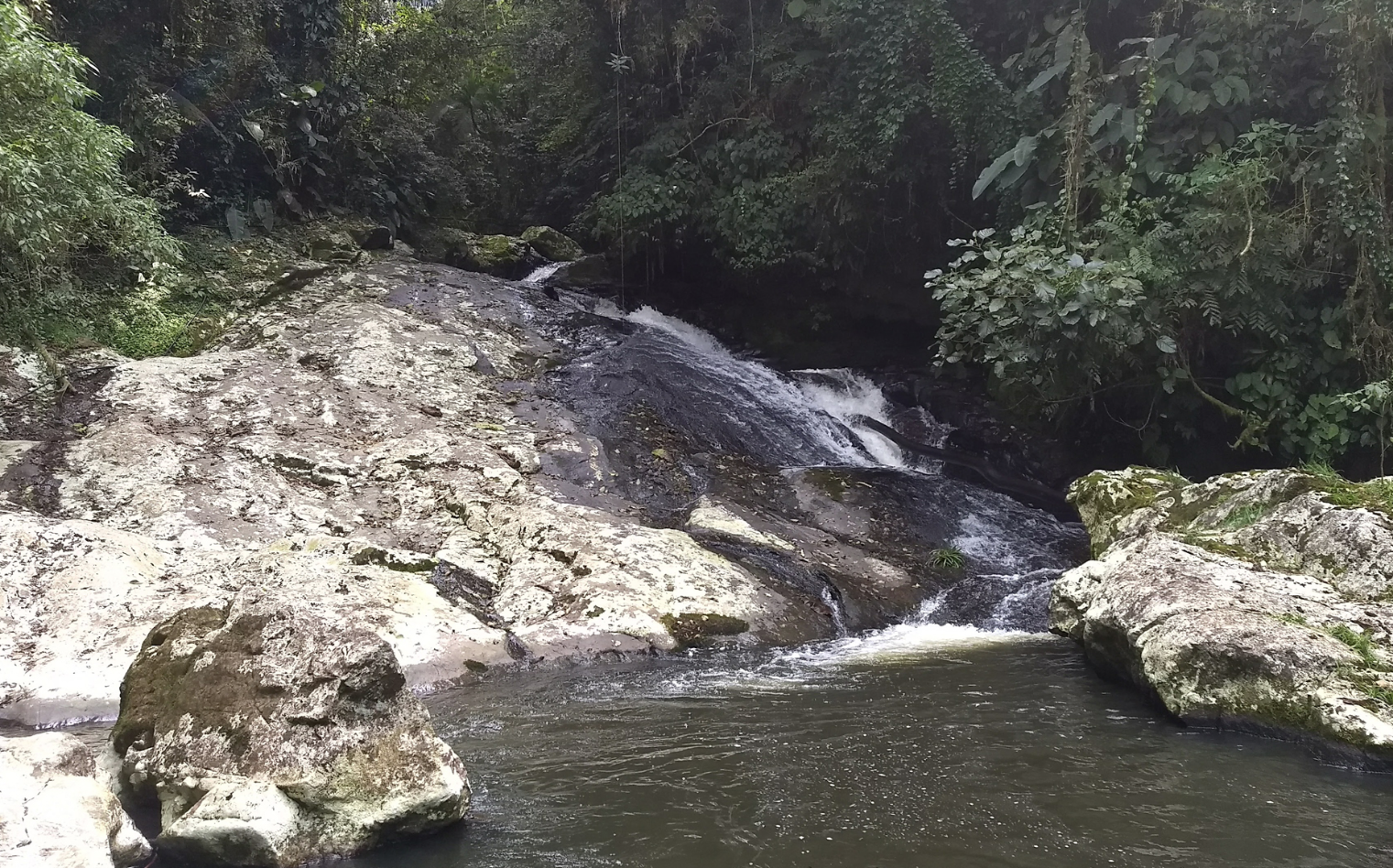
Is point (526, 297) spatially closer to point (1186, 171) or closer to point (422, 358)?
point (422, 358)

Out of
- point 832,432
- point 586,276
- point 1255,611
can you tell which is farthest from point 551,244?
point 1255,611

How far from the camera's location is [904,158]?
13.2 m

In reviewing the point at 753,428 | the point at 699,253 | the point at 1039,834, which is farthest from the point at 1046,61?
the point at 1039,834

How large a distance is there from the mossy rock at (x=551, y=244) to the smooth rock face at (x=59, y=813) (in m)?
16.1

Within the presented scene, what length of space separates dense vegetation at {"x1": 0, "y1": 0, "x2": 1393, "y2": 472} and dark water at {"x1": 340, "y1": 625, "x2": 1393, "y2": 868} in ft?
16.5

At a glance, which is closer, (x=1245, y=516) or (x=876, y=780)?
(x=876, y=780)

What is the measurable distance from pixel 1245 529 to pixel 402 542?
21.9 ft

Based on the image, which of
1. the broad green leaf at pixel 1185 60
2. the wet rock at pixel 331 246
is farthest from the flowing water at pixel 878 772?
the wet rock at pixel 331 246

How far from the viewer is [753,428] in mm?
12266

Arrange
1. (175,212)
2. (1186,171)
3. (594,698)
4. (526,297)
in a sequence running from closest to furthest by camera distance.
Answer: (594,698), (1186,171), (175,212), (526,297)

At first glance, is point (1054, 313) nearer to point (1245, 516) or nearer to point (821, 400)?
point (1245, 516)

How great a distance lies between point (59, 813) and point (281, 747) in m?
0.80

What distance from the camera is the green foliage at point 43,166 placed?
7.41 meters

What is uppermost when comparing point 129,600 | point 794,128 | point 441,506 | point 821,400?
point 794,128
